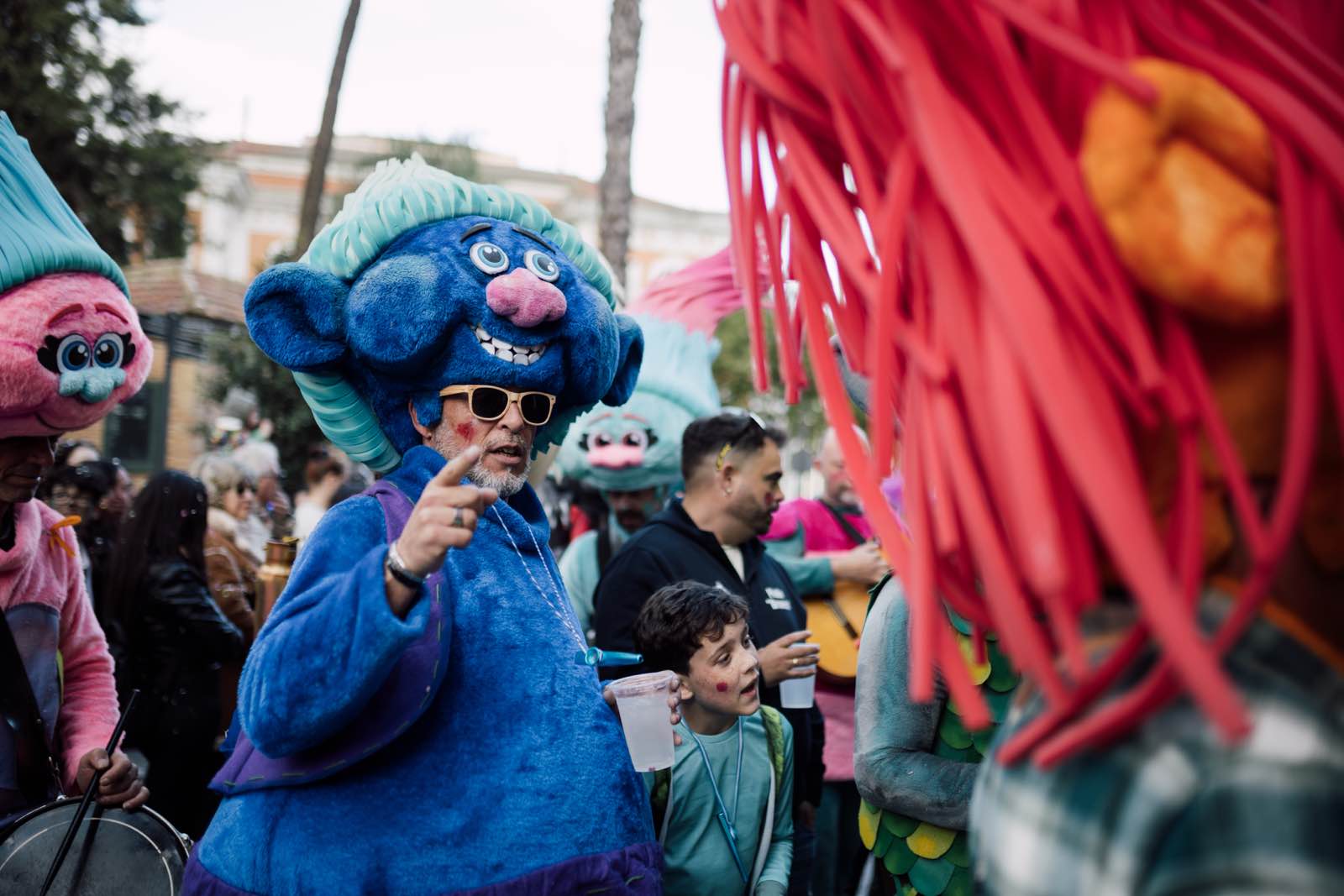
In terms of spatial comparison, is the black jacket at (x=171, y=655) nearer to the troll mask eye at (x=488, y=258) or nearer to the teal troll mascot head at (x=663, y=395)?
the teal troll mascot head at (x=663, y=395)

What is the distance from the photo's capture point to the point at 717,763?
2.90 m

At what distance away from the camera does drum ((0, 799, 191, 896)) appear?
2594 mm

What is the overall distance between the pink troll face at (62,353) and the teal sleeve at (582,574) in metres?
2.26

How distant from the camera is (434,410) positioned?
2451 millimetres

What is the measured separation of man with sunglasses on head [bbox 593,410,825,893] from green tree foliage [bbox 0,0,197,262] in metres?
12.8

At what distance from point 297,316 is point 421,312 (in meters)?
0.29

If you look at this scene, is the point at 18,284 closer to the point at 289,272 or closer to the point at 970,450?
the point at 289,272

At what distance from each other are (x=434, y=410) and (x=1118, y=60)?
165 centimetres

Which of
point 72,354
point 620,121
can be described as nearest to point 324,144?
point 620,121

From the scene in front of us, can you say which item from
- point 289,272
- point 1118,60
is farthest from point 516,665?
point 1118,60

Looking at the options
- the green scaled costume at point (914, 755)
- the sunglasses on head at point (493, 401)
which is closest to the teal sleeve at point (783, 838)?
the green scaled costume at point (914, 755)

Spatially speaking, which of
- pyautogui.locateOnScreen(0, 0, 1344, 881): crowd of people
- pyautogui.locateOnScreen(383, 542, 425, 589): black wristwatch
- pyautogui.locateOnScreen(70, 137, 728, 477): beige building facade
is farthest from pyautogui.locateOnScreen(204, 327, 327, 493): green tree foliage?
pyautogui.locateOnScreen(383, 542, 425, 589): black wristwatch

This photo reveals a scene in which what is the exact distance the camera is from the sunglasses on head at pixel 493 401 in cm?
241

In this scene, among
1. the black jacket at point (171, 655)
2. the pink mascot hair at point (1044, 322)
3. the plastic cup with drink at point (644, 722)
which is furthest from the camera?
the black jacket at point (171, 655)
